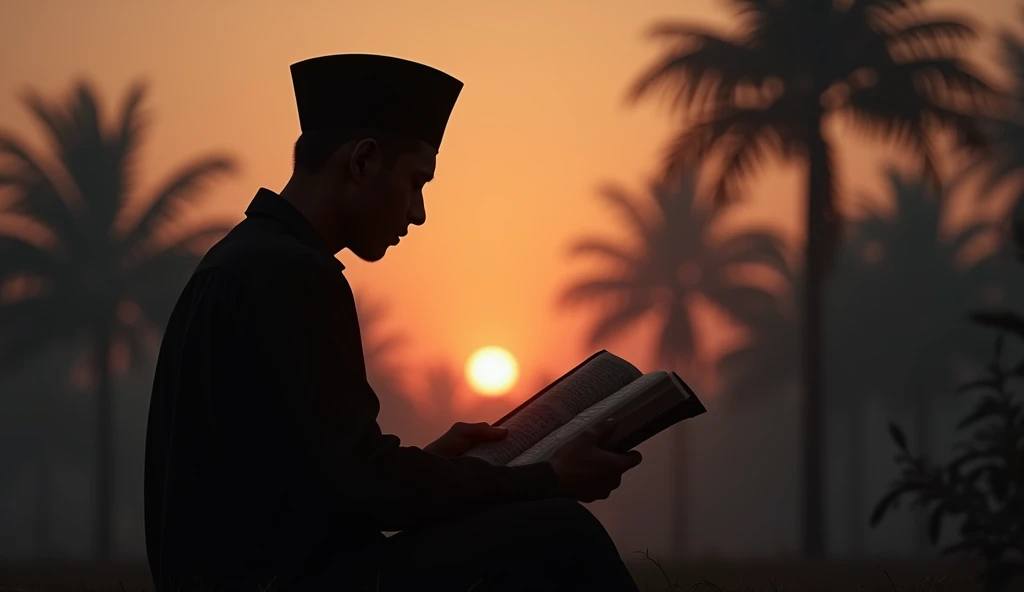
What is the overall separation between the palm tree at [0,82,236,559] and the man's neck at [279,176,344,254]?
2514 cm

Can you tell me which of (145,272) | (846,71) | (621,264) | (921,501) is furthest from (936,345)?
(921,501)

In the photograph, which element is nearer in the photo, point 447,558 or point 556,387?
point 447,558

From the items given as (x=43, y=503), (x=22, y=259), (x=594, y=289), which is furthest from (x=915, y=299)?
(x=43, y=503)

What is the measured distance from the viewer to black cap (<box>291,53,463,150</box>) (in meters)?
3.00

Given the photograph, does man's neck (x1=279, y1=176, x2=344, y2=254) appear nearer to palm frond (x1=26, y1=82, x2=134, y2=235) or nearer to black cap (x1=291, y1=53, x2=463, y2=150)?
black cap (x1=291, y1=53, x2=463, y2=150)

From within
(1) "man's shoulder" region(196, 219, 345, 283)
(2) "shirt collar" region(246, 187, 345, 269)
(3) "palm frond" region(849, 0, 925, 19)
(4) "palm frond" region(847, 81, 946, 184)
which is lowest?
(1) "man's shoulder" region(196, 219, 345, 283)

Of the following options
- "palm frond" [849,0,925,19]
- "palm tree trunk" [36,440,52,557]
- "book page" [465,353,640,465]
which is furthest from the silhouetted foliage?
"palm tree trunk" [36,440,52,557]

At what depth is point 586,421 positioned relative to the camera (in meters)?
2.82

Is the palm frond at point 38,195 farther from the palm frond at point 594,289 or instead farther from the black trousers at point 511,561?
the black trousers at point 511,561

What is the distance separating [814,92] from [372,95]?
62.9 feet

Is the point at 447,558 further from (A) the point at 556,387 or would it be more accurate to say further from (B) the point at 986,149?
(B) the point at 986,149

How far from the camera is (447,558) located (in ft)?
8.30

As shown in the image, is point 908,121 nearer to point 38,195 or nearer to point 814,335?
point 814,335

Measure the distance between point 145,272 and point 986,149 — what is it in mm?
17976
